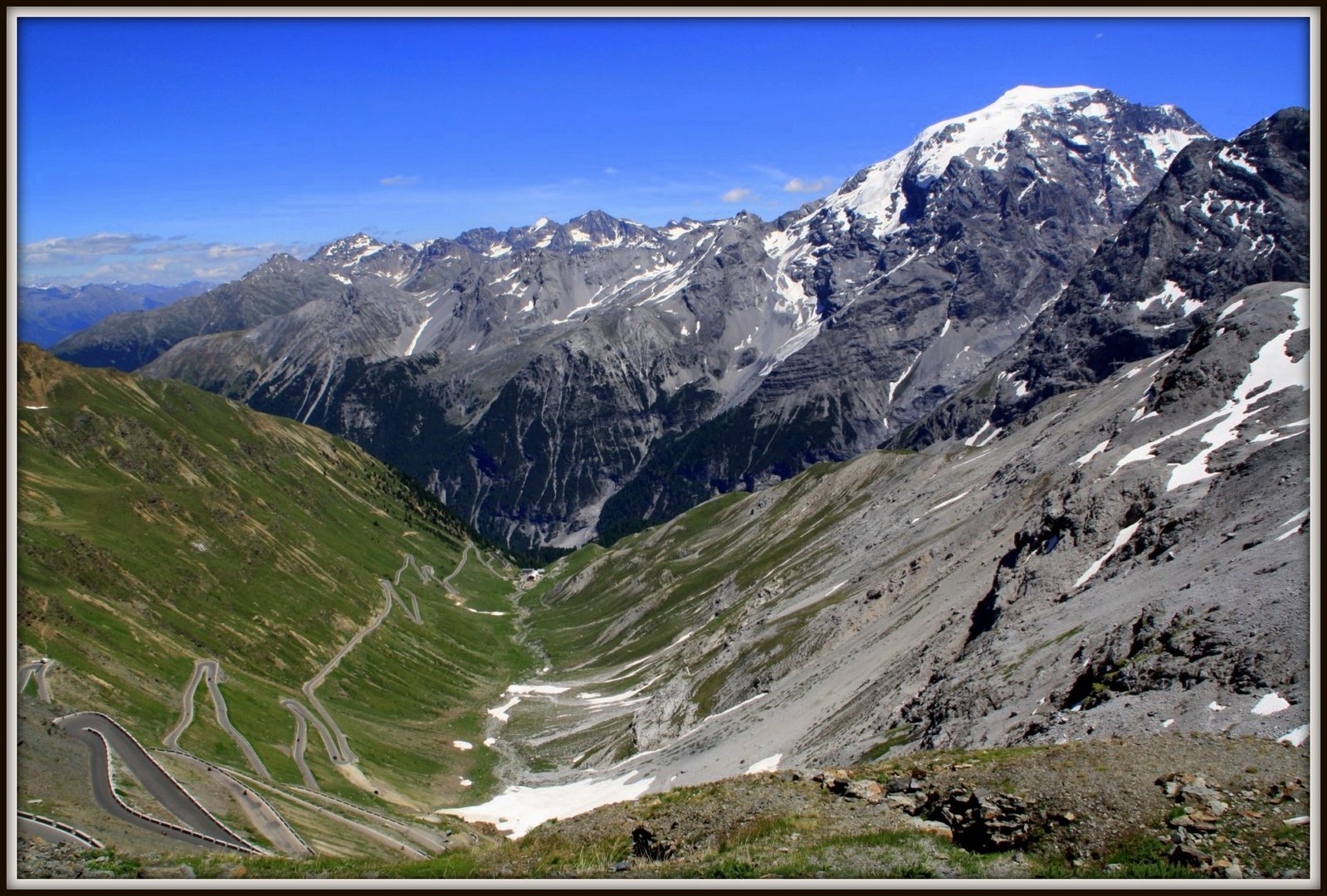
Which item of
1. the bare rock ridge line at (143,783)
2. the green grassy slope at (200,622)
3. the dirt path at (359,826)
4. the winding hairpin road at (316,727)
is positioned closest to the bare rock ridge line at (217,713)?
the green grassy slope at (200,622)

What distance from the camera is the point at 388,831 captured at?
74.9 meters

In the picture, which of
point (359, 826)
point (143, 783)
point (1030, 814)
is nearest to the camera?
point (1030, 814)

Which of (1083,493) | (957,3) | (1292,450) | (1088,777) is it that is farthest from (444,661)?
(957,3)

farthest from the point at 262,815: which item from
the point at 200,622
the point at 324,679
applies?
the point at 324,679

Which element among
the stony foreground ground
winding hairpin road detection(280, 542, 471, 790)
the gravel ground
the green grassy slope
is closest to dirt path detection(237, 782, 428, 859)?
the green grassy slope

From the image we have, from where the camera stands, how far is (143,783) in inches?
2459

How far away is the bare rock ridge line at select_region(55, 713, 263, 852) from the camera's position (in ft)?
173

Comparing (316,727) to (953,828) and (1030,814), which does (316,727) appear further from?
(1030,814)

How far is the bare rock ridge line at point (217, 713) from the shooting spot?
93.0 m

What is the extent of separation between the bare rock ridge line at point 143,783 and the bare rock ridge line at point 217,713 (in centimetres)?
1349

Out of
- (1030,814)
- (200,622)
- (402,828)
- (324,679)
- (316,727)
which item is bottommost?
(324,679)

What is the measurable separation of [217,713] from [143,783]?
49.2m

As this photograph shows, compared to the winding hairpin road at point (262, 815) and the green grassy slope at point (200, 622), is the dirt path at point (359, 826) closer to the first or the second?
the winding hairpin road at point (262, 815)

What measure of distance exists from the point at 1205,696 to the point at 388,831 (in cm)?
6202
